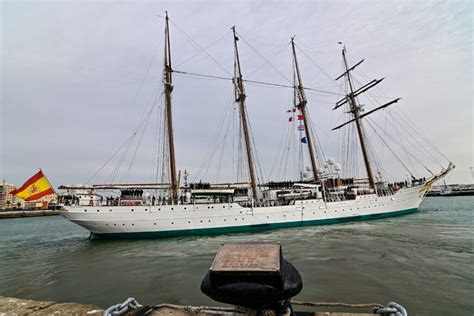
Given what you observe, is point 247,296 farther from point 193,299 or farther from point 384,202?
point 384,202

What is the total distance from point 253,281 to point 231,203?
21.9 m

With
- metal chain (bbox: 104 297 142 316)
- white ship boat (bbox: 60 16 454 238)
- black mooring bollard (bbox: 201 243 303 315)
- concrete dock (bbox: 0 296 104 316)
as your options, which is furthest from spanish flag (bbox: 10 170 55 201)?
black mooring bollard (bbox: 201 243 303 315)

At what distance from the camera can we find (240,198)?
25.5 meters

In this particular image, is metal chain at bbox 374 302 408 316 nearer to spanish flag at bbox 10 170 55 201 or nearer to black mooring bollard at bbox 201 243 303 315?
black mooring bollard at bbox 201 243 303 315

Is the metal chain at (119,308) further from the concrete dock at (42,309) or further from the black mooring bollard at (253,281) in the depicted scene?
the black mooring bollard at (253,281)

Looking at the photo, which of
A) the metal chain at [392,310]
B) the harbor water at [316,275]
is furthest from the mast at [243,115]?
the metal chain at [392,310]

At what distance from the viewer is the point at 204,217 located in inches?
875

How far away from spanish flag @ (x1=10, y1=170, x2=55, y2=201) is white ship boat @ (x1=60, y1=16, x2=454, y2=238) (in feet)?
9.42

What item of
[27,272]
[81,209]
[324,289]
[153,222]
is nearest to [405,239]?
[324,289]

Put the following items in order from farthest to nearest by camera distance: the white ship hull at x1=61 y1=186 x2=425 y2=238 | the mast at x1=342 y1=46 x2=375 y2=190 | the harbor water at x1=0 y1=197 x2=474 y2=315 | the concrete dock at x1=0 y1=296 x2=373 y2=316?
the mast at x1=342 y1=46 x2=375 y2=190 → the white ship hull at x1=61 y1=186 x2=425 y2=238 → the harbor water at x1=0 y1=197 x2=474 y2=315 → the concrete dock at x1=0 y1=296 x2=373 y2=316

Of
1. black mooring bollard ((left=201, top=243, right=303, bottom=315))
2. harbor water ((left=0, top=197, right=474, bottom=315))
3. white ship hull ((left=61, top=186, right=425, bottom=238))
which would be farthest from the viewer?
white ship hull ((left=61, top=186, right=425, bottom=238))

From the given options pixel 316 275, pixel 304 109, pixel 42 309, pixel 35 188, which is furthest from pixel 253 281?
pixel 304 109

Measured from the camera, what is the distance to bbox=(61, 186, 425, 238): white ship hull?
20.1 meters

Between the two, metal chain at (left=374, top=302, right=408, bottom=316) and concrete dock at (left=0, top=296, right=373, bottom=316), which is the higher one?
metal chain at (left=374, top=302, right=408, bottom=316)
